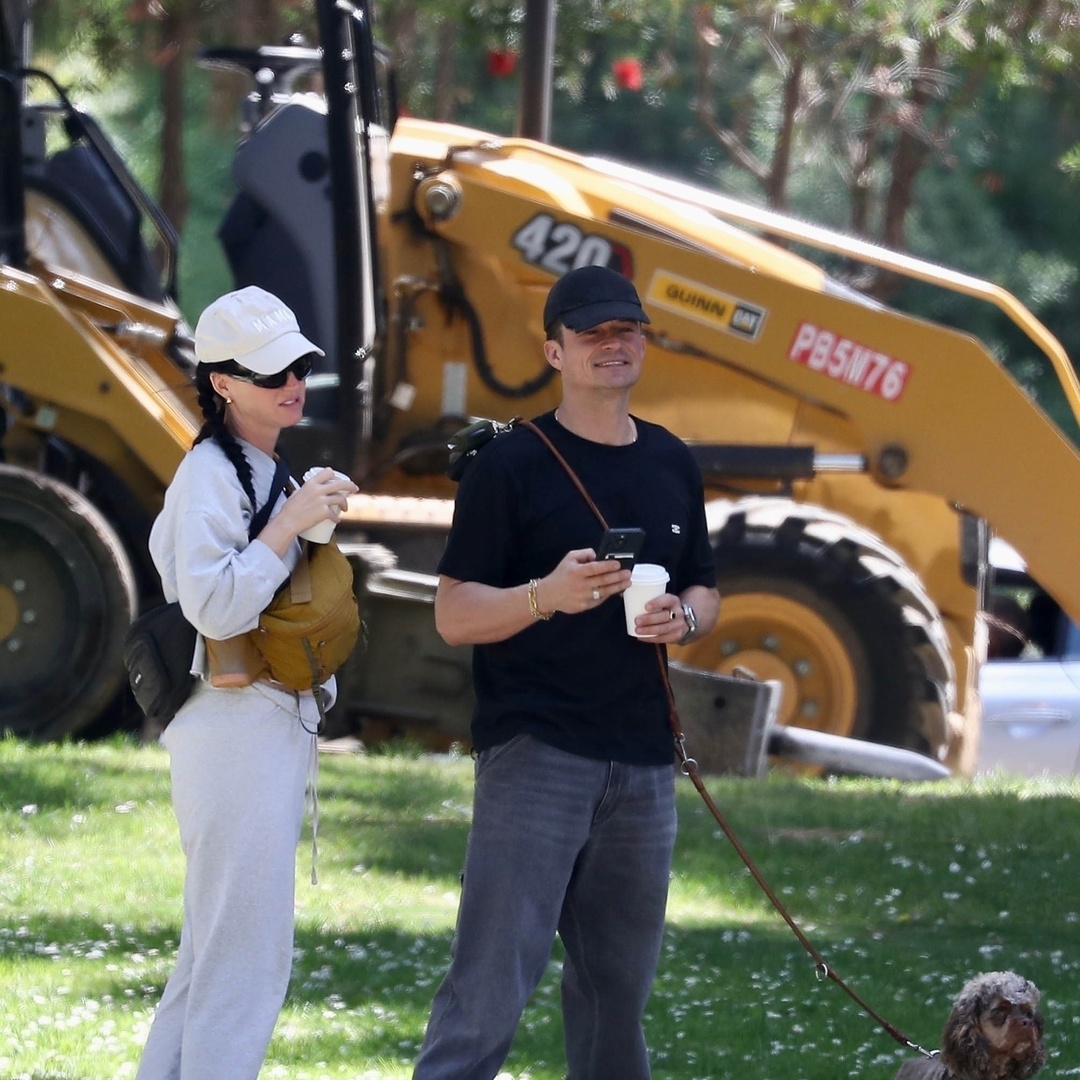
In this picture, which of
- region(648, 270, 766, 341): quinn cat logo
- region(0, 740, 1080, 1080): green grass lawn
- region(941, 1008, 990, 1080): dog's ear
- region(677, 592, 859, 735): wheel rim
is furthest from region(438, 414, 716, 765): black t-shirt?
region(648, 270, 766, 341): quinn cat logo

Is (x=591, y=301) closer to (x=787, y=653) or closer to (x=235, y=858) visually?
(x=235, y=858)

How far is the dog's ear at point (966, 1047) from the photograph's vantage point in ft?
11.1

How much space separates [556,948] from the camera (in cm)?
655

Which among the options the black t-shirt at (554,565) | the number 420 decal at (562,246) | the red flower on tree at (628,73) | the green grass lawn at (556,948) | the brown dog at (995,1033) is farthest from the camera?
the red flower on tree at (628,73)

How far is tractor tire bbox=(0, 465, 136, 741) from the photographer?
8992mm

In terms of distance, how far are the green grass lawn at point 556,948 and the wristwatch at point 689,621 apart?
159cm

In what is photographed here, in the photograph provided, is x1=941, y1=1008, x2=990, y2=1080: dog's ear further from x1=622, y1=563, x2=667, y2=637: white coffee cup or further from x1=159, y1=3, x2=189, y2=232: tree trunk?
x1=159, y1=3, x2=189, y2=232: tree trunk

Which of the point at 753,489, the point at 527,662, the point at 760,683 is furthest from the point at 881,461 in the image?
the point at 527,662

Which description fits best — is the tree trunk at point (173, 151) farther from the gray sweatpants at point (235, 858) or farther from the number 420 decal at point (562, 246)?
the gray sweatpants at point (235, 858)

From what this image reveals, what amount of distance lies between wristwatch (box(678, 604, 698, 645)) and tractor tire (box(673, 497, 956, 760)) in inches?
193

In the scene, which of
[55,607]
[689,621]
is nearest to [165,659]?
[689,621]

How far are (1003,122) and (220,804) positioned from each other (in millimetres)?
22207

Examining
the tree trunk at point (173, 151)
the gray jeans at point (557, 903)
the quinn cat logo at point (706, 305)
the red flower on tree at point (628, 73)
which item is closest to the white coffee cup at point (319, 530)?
the gray jeans at point (557, 903)

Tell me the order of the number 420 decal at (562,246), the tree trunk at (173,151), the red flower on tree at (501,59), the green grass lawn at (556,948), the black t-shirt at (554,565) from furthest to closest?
the tree trunk at (173,151) < the red flower on tree at (501,59) < the number 420 decal at (562,246) < the green grass lawn at (556,948) < the black t-shirt at (554,565)
